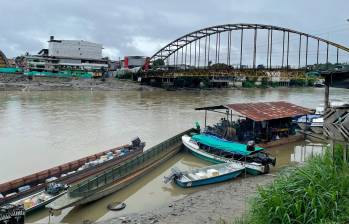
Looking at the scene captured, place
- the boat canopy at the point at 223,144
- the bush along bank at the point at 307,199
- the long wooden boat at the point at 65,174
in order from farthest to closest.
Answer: the boat canopy at the point at 223,144 → the long wooden boat at the point at 65,174 → the bush along bank at the point at 307,199

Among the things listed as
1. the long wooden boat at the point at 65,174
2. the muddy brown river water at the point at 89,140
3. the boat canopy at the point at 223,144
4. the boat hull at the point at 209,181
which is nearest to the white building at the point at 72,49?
the muddy brown river water at the point at 89,140

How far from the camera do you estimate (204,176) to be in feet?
55.4

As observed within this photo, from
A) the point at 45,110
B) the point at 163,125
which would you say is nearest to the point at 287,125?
the point at 163,125

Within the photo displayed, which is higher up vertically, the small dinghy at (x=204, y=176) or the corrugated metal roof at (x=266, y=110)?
the corrugated metal roof at (x=266, y=110)

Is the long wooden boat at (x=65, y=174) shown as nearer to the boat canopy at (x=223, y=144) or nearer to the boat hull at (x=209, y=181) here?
the boat canopy at (x=223, y=144)

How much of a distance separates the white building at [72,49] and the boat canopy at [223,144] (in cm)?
10241

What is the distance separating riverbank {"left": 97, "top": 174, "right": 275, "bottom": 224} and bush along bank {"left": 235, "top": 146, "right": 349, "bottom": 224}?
2554mm

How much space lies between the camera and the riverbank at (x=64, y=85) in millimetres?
72750

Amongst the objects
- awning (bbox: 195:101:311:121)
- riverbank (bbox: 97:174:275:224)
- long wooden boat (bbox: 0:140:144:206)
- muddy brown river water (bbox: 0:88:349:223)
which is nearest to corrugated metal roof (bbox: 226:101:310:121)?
awning (bbox: 195:101:311:121)

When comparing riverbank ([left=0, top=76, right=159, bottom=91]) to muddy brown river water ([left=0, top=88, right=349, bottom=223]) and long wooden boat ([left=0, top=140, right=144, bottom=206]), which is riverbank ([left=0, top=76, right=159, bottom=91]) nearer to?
muddy brown river water ([left=0, top=88, right=349, bottom=223])

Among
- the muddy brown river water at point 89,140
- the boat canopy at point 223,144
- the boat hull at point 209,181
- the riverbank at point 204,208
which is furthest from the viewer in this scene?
the boat canopy at point 223,144

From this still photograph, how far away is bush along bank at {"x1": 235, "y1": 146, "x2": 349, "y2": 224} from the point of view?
279 inches

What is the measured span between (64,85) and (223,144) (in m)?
65.2

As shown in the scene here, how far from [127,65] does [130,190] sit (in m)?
126
